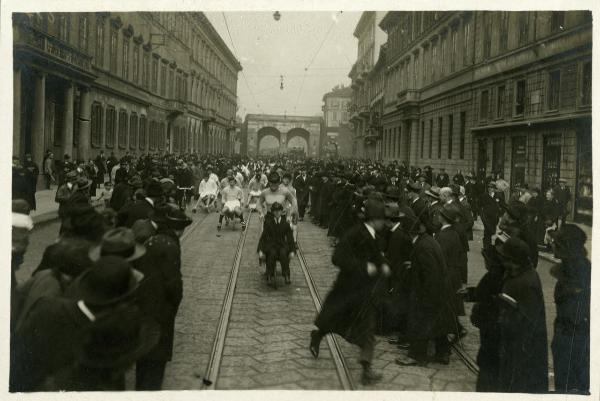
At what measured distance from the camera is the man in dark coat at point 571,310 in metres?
4.78

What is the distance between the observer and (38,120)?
71.8 ft

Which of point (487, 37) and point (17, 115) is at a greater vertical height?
point (487, 37)

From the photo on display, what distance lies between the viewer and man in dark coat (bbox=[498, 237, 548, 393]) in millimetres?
4449

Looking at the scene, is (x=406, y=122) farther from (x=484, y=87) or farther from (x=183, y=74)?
(x=183, y=74)

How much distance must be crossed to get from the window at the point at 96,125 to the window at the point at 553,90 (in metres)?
20.4

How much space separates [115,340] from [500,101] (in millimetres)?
23713

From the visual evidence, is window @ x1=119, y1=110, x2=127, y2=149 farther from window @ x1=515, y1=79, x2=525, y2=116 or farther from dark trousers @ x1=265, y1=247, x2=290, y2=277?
dark trousers @ x1=265, y1=247, x2=290, y2=277

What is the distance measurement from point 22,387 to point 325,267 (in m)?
7.19

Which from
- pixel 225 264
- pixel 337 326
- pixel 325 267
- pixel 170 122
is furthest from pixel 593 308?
pixel 170 122

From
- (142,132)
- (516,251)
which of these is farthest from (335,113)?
(516,251)

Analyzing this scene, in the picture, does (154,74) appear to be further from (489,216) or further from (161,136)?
(489,216)

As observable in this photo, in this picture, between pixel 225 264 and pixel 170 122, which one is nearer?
pixel 225 264

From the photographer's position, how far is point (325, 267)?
37.6 feet

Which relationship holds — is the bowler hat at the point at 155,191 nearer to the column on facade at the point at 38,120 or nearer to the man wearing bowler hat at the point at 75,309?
the man wearing bowler hat at the point at 75,309
